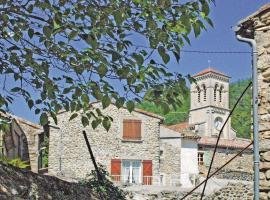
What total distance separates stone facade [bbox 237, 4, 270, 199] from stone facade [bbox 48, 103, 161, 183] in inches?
Answer: 983

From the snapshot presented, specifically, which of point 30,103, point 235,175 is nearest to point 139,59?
point 30,103

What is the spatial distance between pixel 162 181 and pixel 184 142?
3787 mm

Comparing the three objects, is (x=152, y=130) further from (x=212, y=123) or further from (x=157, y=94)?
(x=212, y=123)

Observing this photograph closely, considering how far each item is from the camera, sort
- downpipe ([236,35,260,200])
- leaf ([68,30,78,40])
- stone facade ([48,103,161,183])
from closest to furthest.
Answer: leaf ([68,30,78,40]) < downpipe ([236,35,260,200]) < stone facade ([48,103,161,183])

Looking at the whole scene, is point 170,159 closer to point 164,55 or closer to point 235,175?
point 235,175

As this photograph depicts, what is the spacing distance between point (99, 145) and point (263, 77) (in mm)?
26776

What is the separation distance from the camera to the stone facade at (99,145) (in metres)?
32.9

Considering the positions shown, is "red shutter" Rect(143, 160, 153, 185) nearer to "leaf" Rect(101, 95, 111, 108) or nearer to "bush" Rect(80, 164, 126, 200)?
"bush" Rect(80, 164, 126, 200)

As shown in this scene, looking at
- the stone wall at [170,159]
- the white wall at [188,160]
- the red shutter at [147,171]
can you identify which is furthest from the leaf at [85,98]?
the white wall at [188,160]

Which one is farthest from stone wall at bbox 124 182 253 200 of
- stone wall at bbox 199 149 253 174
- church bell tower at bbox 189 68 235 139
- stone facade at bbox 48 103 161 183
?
church bell tower at bbox 189 68 235 139

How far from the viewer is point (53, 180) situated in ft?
17.9

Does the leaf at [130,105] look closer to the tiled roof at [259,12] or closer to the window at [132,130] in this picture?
the tiled roof at [259,12]

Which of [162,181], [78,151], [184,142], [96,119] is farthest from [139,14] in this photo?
[184,142]

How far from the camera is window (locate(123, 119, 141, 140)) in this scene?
113 ft
